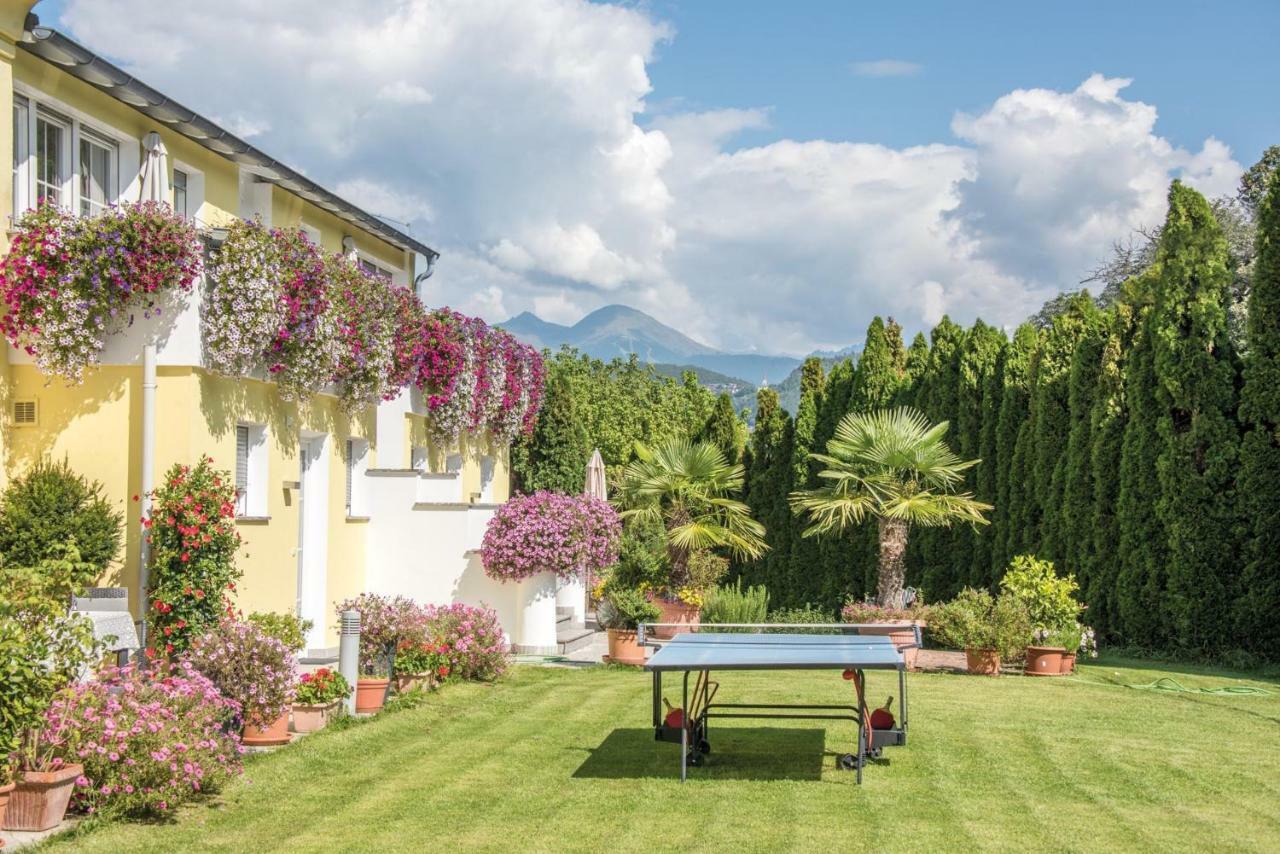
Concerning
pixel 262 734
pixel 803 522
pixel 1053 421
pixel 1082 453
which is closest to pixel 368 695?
pixel 262 734

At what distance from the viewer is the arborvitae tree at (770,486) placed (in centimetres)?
2639

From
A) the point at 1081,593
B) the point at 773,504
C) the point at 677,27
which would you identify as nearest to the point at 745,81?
the point at 677,27

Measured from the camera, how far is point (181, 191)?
16422mm

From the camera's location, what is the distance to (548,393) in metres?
28.0

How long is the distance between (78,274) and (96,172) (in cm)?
280

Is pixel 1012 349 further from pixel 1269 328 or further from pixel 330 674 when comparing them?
pixel 330 674

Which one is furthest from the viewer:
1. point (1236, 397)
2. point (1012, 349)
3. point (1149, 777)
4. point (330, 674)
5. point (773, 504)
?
point (773, 504)

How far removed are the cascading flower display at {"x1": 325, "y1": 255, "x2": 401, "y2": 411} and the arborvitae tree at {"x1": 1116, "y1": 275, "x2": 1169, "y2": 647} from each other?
409 inches

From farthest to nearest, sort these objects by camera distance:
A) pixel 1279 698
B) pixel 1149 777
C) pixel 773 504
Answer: pixel 773 504 → pixel 1279 698 → pixel 1149 777

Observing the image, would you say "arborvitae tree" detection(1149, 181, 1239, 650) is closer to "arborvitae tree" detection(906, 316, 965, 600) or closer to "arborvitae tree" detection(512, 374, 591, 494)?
"arborvitae tree" detection(906, 316, 965, 600)

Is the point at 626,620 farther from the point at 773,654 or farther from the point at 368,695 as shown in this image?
the point at 773,654

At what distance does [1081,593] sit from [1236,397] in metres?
4.02

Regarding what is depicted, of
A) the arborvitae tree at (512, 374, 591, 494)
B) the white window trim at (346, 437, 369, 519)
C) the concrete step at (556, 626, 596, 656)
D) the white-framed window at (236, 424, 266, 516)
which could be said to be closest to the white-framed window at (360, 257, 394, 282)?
the white window trim at (346, 437, 369, 519)

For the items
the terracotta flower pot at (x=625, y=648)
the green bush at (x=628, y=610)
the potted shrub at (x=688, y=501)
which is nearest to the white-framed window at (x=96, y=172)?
the green bush at (x=628, y=610)
